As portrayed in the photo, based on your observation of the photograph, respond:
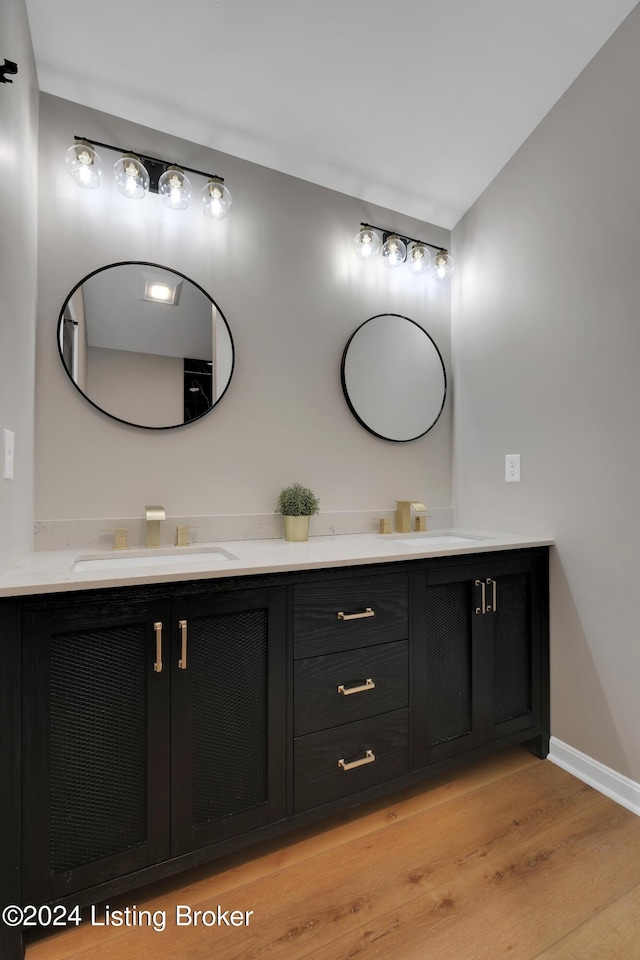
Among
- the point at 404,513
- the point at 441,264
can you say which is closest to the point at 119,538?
the point at 404,513

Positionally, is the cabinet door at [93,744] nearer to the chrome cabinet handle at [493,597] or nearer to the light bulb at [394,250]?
the chrome cabinet handle at [493,597]

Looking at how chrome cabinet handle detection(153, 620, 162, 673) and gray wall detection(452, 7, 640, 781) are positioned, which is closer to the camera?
chrome cabinet handle detection(153, 620, 162, 673)

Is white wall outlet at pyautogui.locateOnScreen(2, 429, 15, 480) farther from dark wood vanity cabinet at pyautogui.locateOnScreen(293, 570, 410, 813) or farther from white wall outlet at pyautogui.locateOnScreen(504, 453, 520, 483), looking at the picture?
white wall outlet at pyautogui.locateOnScreen(504, 453, 520, 483)

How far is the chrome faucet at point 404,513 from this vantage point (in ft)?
7.32

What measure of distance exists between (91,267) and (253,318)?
0.63 metres

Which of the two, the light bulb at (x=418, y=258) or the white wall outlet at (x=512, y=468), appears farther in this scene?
the light bulb at (x=418, y=258)

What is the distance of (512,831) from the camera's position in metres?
1.50

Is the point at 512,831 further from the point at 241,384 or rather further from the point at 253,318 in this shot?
the point at 253,318

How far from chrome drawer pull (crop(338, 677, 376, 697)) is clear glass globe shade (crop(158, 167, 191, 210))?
1836mm

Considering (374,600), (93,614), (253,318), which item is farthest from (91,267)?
(374,600)

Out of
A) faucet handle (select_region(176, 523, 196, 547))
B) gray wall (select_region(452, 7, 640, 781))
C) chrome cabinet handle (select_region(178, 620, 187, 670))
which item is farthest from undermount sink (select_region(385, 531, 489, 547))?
chrome cabinet handle (select_region(178, 620, 187, 670))

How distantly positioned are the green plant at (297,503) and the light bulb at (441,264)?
1.38m

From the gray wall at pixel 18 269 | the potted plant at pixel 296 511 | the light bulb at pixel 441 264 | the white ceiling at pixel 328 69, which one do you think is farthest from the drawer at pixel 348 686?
the white ceiling at pixel 328 69

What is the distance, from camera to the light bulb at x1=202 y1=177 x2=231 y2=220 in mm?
1840
